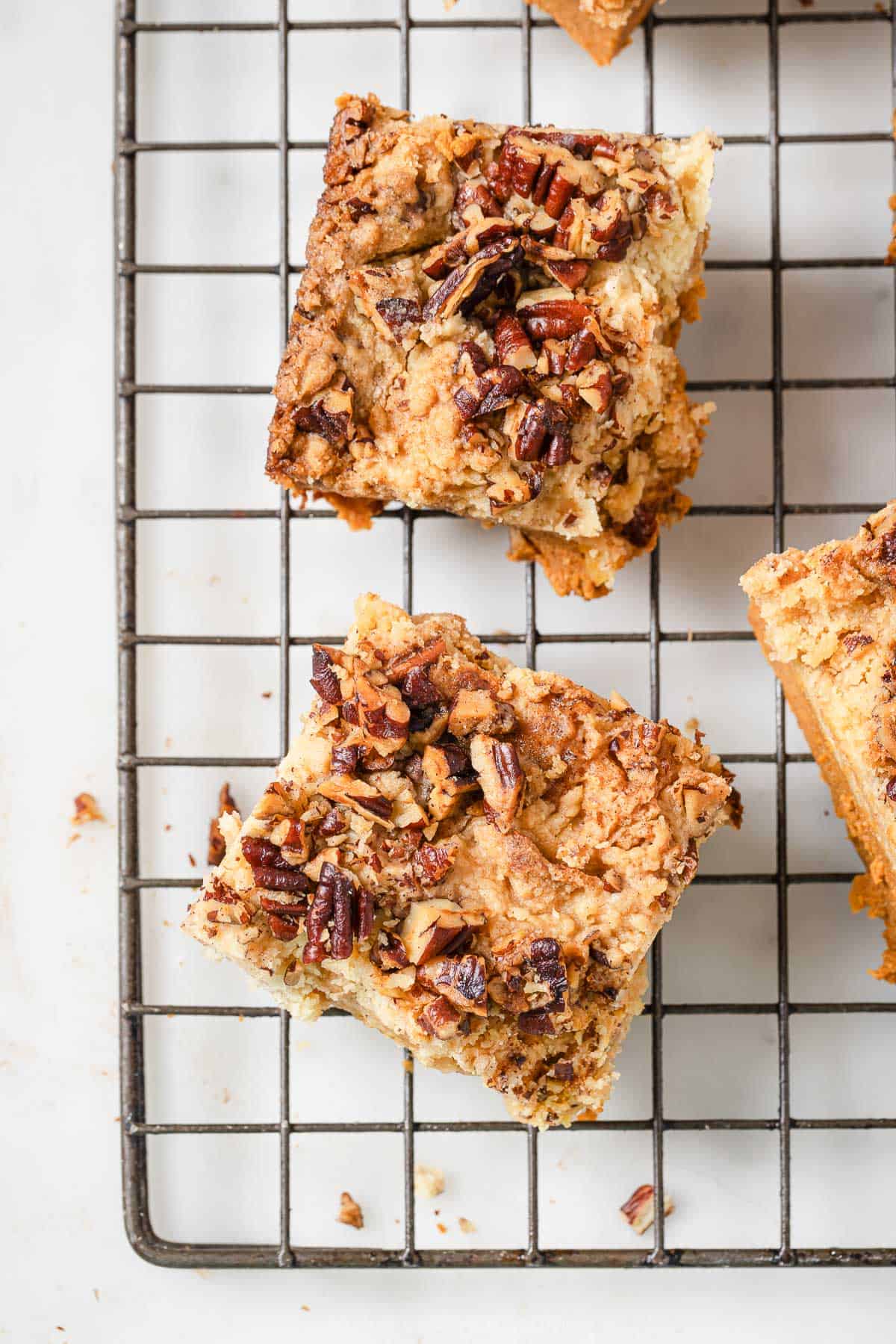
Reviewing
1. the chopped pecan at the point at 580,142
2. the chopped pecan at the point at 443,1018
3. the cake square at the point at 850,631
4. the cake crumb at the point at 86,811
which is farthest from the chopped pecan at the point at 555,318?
the cake crumb at the point at 86,811

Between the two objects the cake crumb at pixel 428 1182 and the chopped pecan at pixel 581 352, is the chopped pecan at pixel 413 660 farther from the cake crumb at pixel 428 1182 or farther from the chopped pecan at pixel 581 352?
the cake crumb at pixel 428 1182

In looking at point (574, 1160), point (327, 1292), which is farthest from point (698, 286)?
point (327, 1292)

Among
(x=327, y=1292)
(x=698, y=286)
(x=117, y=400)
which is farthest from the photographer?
(x=327, y=1292)

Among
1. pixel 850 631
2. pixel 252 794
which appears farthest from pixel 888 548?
pixel 252 794

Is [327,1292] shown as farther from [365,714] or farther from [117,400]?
[117,400]

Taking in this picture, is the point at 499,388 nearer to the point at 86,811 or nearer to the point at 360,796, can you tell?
the point at 360,796

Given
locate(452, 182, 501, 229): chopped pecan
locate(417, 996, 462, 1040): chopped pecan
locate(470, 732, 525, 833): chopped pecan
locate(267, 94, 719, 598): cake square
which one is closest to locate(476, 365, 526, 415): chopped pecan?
locate(267, 94, 719, 598): cake square
